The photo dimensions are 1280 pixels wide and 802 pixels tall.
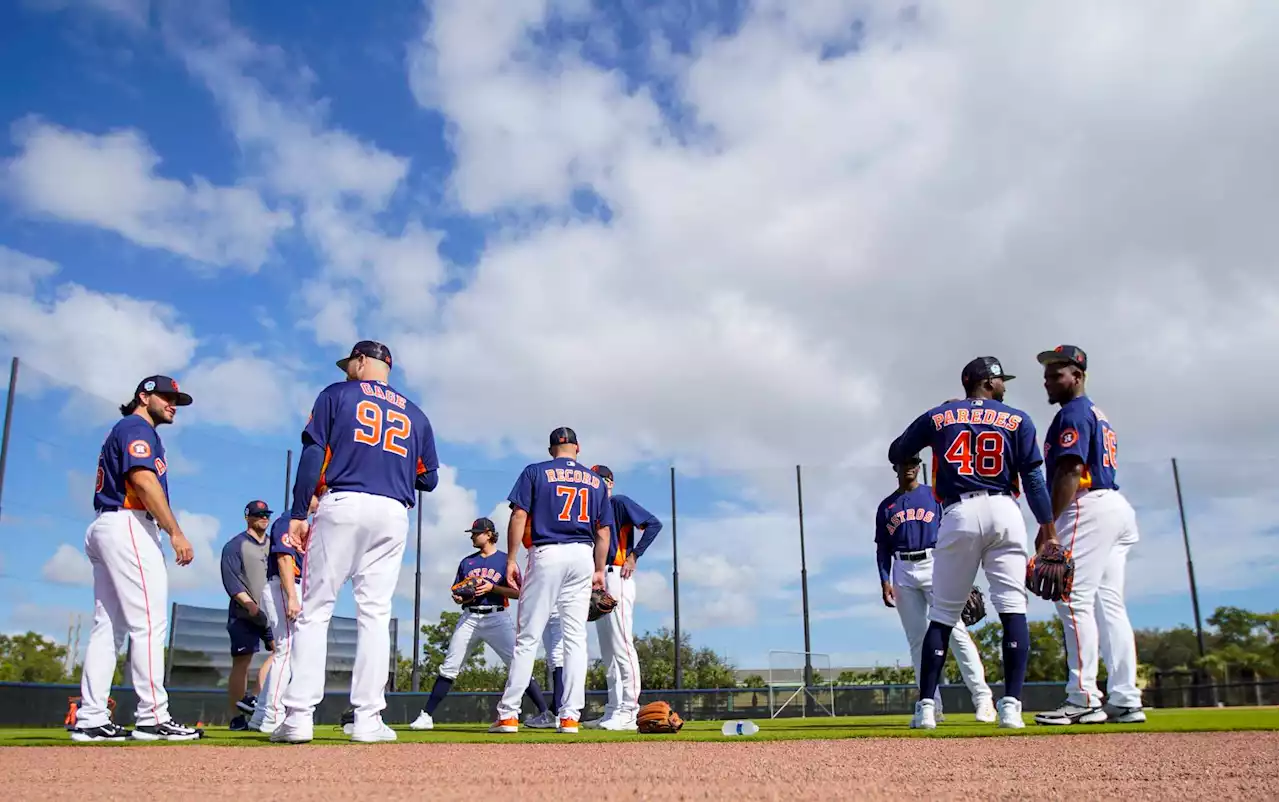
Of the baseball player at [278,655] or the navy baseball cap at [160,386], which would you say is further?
the baseball player at [278,655]

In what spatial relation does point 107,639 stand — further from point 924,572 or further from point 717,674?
point 717,674

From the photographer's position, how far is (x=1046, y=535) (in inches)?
219

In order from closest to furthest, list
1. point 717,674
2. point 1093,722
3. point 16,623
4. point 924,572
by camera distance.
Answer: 1. point 1093,722
2. point 924,572
3. point 16,623
4. point 717,674

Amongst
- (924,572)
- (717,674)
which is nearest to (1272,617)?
(717,674)

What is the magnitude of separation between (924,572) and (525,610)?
330cm

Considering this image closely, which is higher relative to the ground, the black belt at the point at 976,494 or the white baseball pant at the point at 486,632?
the black belt at the point at 976,494

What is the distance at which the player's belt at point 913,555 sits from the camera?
7516 mm

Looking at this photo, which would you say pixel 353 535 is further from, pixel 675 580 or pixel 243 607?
pixel 675 580

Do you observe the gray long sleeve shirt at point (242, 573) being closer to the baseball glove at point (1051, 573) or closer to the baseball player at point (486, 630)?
the baseball player at point (486, 630)

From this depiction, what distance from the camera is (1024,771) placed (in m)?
3.07

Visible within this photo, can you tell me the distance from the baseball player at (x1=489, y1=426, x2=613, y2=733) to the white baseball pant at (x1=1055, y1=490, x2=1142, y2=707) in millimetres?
3205

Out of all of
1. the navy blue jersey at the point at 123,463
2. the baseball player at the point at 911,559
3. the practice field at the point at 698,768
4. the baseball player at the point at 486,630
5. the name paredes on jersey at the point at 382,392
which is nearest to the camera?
the practice field at the point at 698,768

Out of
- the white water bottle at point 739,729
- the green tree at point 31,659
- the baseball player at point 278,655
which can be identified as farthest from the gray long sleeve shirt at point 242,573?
the green tree at point 31,659

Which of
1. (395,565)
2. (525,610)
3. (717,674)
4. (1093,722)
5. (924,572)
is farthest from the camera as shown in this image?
(717,674)
